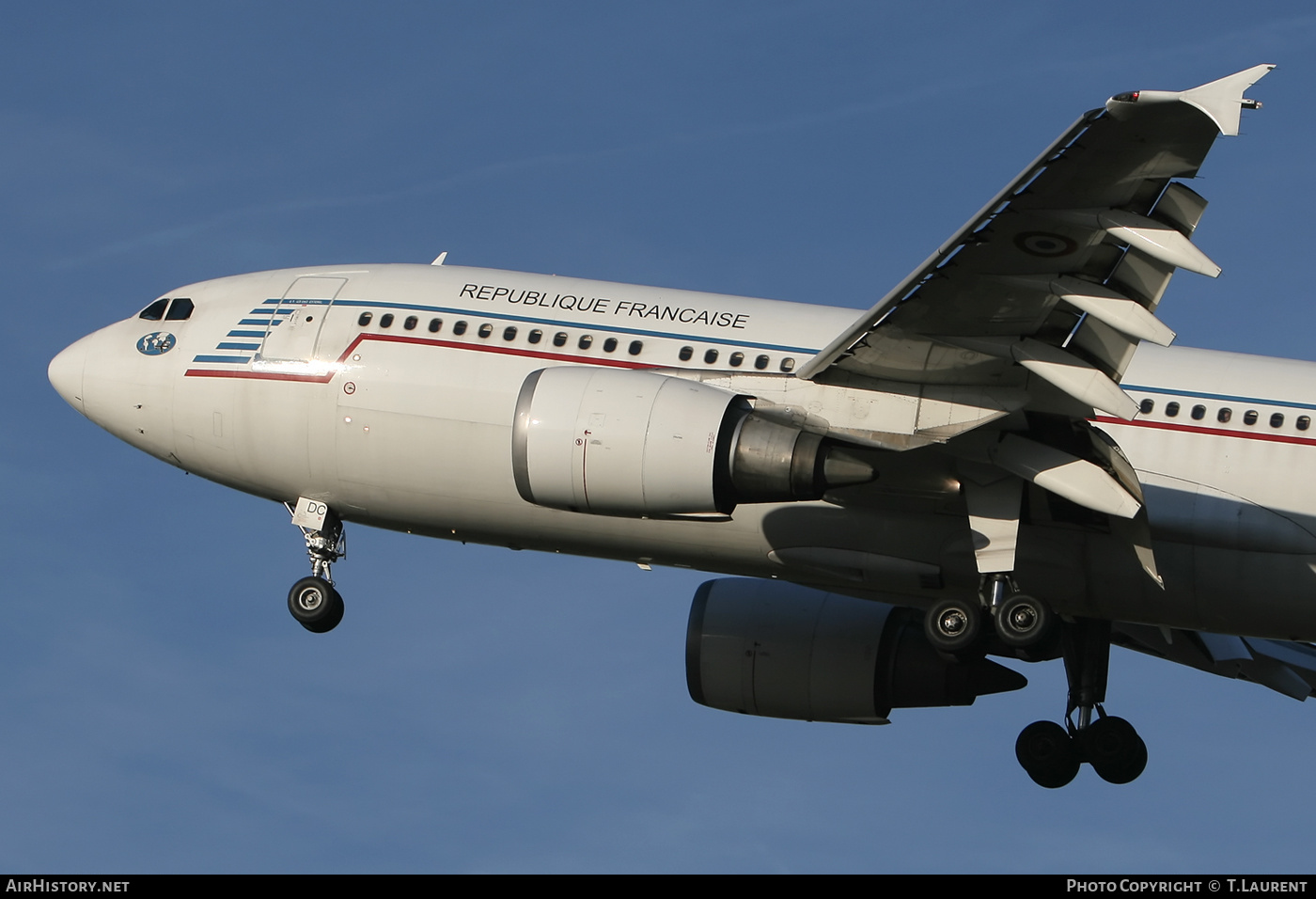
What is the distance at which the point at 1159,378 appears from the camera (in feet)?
71.8

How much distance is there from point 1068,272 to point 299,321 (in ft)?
34.3

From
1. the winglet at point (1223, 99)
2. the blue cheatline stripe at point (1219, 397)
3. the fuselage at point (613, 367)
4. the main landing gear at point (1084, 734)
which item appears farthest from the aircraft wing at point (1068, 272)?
the main landing gear at point (1084, 734)

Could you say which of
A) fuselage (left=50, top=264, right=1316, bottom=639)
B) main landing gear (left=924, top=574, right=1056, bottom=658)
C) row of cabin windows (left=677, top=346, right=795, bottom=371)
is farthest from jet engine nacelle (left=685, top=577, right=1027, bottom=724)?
row of cabin windows (left=677, top=346, right=795, bottom=371)

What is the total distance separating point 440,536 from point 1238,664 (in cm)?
1134

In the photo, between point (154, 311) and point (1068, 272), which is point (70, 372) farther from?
point (1068, 272)

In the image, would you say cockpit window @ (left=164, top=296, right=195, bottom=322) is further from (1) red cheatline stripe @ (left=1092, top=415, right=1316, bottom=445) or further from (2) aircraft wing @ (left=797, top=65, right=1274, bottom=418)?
(1) red cheatline stripe @ (left=1092, top=415, right=1316, bottom=445)

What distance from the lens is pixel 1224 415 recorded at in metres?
21.5

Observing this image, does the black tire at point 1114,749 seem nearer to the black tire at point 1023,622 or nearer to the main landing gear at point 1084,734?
the main landing gear at point 1084,734

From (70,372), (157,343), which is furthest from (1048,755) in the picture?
(70,372)

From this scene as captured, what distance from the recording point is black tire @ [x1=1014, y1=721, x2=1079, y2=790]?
2469 centimetres

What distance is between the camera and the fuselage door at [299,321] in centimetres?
2397

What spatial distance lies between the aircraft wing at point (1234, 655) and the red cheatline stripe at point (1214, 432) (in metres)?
4.90

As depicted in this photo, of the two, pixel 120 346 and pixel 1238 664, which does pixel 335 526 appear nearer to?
→ pixel 120 346

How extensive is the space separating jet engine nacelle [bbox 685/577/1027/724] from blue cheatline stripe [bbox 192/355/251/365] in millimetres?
6989
